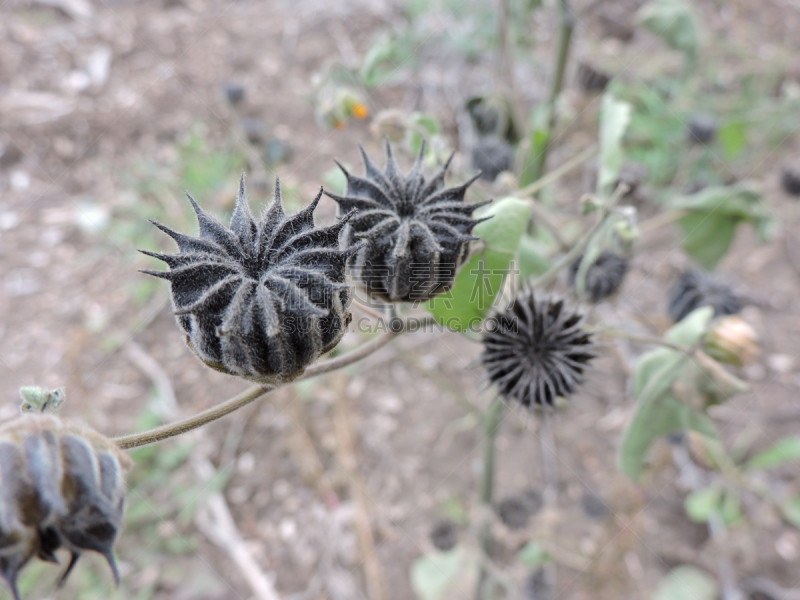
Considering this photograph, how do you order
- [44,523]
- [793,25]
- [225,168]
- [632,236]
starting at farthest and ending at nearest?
[793,25]
[225,168]
[632,236]
[44,523]

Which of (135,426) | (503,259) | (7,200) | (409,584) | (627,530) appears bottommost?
(409,584)

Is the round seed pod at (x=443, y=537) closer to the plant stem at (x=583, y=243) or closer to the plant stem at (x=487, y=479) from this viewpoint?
the plant stem at (x=487, y=479)

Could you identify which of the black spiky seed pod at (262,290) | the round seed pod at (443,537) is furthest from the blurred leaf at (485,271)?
the round seed pod at (443,537)

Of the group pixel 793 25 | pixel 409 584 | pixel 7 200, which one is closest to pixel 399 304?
pixel 409 584

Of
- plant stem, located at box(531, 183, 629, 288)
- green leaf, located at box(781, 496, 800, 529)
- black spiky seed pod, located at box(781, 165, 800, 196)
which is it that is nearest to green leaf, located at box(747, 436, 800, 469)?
green leaf, located at box(781, 496, 800, 529)

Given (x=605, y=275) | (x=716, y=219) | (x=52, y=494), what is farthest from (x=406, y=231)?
(x=716, y=219)

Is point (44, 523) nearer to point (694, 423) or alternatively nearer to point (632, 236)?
point (632, 236)
